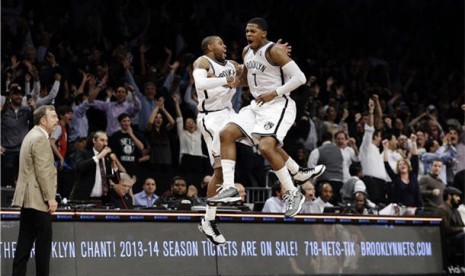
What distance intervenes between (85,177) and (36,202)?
2046 millimetres

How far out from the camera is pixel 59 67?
18234 millimetres

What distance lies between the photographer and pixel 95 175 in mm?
14492

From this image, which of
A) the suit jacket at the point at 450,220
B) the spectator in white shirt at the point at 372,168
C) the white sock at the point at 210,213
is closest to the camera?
the white sock at the point at 210,213

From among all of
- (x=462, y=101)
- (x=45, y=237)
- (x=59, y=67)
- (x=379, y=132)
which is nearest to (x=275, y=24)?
(x=462, y=101)

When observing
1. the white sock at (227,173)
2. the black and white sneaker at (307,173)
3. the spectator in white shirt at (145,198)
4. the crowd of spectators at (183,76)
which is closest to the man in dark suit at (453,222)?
the crowd of spectators at (183,76)

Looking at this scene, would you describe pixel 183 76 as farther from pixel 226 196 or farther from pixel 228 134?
pixel 226 196

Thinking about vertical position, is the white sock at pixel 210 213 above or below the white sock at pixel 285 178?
below

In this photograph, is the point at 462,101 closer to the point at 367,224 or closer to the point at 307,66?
the point at 307,66

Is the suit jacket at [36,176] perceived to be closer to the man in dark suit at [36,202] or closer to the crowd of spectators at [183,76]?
the man in dark suit at [36,202]

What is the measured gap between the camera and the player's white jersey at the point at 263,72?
12062mm

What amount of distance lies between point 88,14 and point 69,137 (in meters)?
4.35

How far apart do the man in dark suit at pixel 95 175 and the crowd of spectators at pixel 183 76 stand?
203 cm

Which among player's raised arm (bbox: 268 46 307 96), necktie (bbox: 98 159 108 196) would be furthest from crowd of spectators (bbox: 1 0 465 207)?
player's raised arm (bbox: 268 46 307 96)

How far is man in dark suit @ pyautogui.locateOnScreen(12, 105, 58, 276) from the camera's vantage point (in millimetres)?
12492
